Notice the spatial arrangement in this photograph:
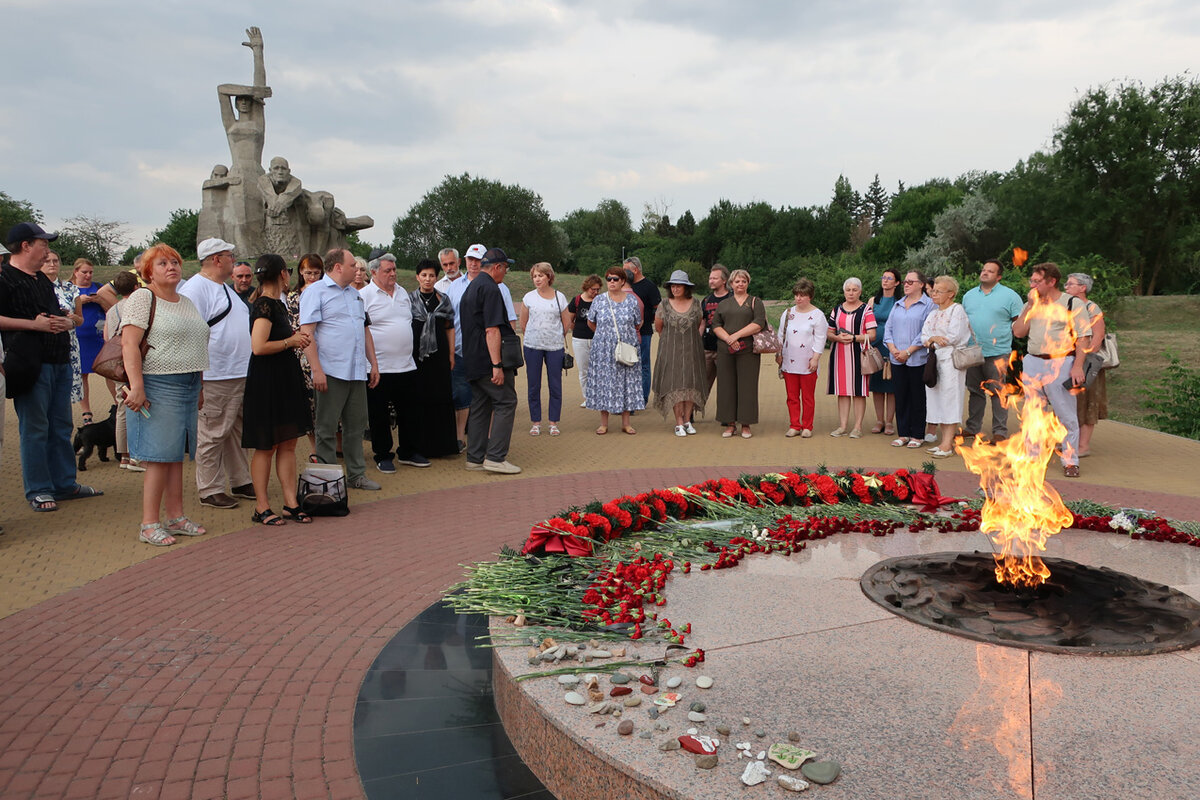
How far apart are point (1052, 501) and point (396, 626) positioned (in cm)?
368

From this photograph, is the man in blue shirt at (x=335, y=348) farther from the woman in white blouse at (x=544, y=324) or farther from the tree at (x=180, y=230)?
the tree at (x=180, y=230)

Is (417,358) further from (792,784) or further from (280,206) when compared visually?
(280,206)

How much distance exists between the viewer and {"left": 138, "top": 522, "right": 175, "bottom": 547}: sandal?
5930 mm

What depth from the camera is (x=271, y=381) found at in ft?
20.4

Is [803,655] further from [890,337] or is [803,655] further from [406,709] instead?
[890,337]

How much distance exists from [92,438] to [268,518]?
319 cm

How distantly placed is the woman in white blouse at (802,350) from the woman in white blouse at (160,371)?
640 centimetres

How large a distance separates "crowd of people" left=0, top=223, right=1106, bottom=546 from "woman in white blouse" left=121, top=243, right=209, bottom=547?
0.5 inches

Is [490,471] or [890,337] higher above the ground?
[890,337]

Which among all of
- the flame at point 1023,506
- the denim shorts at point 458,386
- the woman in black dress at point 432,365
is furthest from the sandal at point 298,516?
the flame at point 1023,506

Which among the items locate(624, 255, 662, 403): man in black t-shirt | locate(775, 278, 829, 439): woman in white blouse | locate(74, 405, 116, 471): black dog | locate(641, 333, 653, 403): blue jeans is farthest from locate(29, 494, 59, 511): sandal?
locate(775, 278, 829, 439): woman in white blouse

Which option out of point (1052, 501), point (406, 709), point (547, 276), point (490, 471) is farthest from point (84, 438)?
point (1052, 501)

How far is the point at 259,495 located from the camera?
6430mm

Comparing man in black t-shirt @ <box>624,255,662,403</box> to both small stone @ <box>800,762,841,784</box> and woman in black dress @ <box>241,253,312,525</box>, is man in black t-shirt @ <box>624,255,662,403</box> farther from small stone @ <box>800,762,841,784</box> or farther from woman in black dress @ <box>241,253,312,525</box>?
small stone @ <box>800,762,841,784</box>
